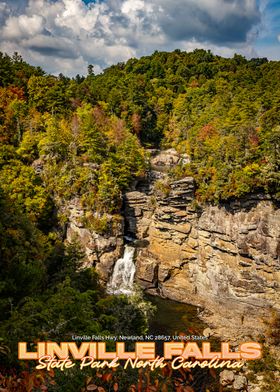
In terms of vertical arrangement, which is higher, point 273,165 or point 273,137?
point 273,137

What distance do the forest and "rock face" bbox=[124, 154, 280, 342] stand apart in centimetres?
186

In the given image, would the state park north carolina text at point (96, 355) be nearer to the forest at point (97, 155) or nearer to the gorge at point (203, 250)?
the forest at point (97, 155)

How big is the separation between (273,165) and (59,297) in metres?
22.5

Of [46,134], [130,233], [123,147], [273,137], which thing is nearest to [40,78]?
[46,134]

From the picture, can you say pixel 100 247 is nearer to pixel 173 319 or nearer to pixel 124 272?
pixel 124 272

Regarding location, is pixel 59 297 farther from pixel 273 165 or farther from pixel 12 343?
pixel 273 165

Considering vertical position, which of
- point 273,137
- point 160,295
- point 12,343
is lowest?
point 160,295

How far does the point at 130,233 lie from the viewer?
124ft

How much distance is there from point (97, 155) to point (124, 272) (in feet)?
42.3

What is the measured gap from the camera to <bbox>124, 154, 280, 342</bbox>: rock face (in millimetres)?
29122

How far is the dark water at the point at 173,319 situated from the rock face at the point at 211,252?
0.97 meters

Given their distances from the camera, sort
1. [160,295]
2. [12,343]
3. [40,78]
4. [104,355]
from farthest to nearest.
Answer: [40,78], [160,295], [104,355], [12,343]

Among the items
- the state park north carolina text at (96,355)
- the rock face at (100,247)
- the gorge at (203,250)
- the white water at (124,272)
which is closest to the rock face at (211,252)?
the gorge at (203,250)

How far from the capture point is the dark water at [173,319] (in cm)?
2751
